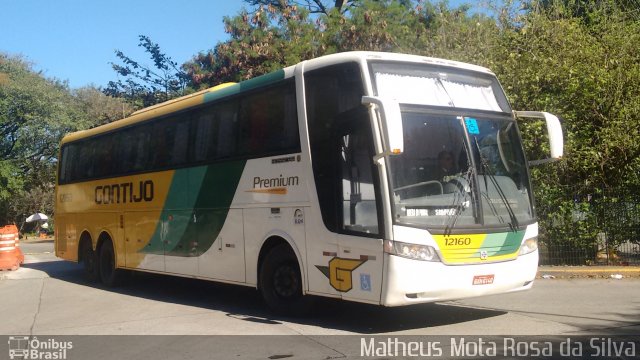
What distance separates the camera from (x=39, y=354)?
26.1 ft

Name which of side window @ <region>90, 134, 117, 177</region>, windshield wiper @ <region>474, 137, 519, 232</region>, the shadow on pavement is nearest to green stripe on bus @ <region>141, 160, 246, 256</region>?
the shadow on pavement

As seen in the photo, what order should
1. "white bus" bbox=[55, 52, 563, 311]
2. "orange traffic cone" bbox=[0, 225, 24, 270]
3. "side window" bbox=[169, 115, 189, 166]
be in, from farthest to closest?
"orange traffic cone" bbox=[0, 225, 24, 270] < "side window" bbox=[169, 115, 189, 166] < "white bus" bbox=[55, 52, 563, 311]

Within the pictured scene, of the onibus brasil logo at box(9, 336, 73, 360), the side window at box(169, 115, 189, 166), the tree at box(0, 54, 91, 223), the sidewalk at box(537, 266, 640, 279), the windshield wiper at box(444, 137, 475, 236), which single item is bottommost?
the onibus brasil logo at box(9, 336, 73, 360)

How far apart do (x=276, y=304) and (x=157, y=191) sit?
4.28m

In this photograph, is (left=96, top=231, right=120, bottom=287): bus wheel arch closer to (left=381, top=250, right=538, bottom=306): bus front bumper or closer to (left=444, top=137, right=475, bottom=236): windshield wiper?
(left=381, top=250, right=538, bottom=306): bus front bumper

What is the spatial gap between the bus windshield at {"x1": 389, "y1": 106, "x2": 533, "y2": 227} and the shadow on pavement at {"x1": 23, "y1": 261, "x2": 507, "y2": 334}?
5.48 feet

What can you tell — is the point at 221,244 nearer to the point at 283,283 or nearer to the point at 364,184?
the point at 283,283

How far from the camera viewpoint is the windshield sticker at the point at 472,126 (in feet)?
28.1

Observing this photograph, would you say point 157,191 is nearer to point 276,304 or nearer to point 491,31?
point 276,304

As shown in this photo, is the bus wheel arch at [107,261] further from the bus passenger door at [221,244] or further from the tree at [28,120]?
the tree at [28,120]

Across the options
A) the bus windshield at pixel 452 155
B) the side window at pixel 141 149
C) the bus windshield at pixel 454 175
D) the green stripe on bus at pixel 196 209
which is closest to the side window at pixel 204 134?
the green stripe on bus at pixel 196 209

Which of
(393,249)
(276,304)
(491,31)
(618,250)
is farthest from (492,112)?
(491,31)

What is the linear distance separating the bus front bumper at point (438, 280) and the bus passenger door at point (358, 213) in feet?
0.67

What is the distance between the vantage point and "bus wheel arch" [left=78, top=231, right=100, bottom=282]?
15477 mm
